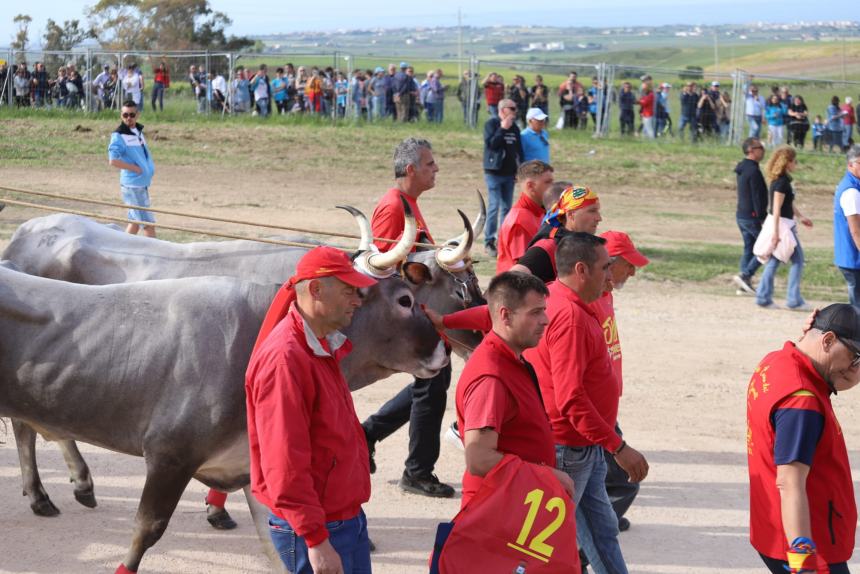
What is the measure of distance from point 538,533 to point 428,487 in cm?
349

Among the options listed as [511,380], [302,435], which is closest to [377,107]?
[511,380]

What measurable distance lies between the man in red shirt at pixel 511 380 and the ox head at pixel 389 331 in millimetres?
1660

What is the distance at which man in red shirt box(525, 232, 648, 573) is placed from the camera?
5527mm

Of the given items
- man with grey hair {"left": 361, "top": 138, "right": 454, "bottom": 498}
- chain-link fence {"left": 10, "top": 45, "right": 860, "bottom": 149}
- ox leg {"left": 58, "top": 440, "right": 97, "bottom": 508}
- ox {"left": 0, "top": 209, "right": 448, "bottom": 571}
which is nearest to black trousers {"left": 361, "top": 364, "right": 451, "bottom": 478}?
man with grey hair {"left": 361, "top": 138, "right": 454, "bottom": 498}

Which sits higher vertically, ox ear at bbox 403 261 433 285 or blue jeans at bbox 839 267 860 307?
ox ear at bbox 403 261 433 285

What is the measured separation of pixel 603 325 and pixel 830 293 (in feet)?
31.5

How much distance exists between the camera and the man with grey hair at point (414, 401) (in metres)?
7.98

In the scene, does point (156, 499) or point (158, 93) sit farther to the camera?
point (158, 93)

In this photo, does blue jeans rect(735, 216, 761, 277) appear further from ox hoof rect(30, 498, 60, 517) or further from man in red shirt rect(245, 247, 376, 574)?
man in red shirt rect(245, 247, 376, 574)

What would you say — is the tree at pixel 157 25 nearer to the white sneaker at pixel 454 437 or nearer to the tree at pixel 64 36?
the tree at pixel 64 36

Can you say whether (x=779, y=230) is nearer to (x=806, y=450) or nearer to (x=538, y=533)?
(x=806, y=450)

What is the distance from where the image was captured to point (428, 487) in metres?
8.02

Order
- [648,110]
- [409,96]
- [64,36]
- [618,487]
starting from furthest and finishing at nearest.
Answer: [64,36] → [409,96] → [648,110] → [618,487]

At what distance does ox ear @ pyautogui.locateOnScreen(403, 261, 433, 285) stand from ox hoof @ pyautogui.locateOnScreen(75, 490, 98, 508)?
2.53 metres
